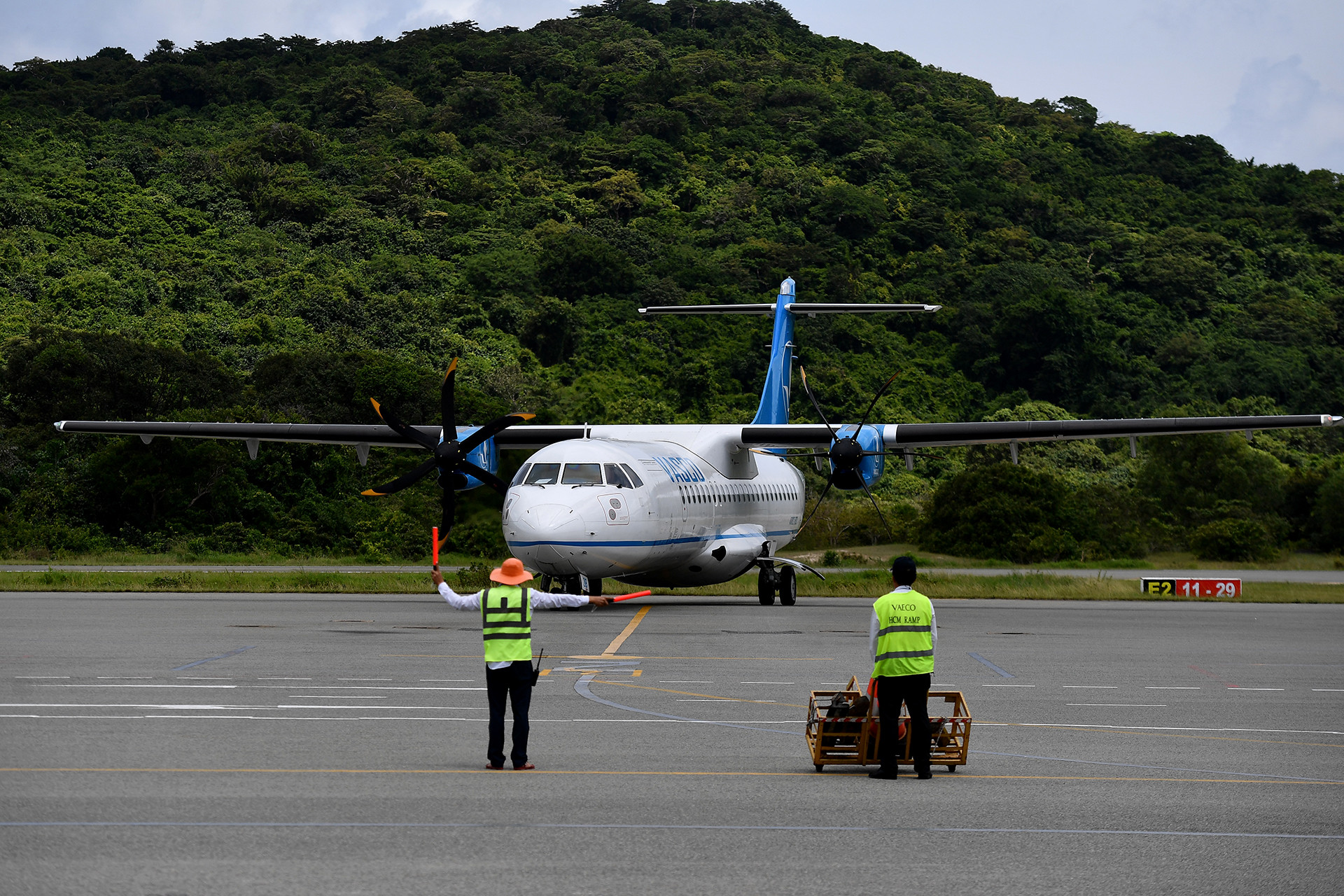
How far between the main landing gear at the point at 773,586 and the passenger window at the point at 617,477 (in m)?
5.68

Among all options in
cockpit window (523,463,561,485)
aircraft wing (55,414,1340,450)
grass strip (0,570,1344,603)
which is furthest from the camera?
grass strip (0,570,1344,603)

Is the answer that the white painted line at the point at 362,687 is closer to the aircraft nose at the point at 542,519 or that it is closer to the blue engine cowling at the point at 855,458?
the aircraft nose at the point at 542,519

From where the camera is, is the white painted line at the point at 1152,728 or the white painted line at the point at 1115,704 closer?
the white painted line at the point at 1152,728

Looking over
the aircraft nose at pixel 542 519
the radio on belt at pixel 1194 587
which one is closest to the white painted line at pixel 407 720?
the aircraft nose at pixel 542 519

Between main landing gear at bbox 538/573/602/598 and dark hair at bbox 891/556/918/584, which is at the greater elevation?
dark hair at bbox 891/556/918/584

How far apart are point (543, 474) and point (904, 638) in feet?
49.2

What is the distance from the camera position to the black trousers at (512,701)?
962 cm

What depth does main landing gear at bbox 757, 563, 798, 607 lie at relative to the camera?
94.8 feet

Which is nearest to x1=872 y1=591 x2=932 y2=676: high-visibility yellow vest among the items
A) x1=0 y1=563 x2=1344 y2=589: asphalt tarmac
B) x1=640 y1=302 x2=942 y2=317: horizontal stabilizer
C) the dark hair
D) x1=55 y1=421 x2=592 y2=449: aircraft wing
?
the dark hair

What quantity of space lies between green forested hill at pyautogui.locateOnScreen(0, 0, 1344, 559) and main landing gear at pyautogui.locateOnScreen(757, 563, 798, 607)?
27.0 ft

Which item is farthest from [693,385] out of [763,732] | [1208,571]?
[763,732]

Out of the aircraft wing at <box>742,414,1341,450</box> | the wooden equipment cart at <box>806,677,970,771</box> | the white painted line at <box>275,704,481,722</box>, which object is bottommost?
the white painted line at <box>275,704,481,722</box>

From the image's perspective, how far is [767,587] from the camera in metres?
29.2

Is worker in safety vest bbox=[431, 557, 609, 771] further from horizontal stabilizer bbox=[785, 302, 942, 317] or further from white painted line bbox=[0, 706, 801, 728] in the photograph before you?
horizontal stabilizer bbox=[785, 302, 942, 317]
